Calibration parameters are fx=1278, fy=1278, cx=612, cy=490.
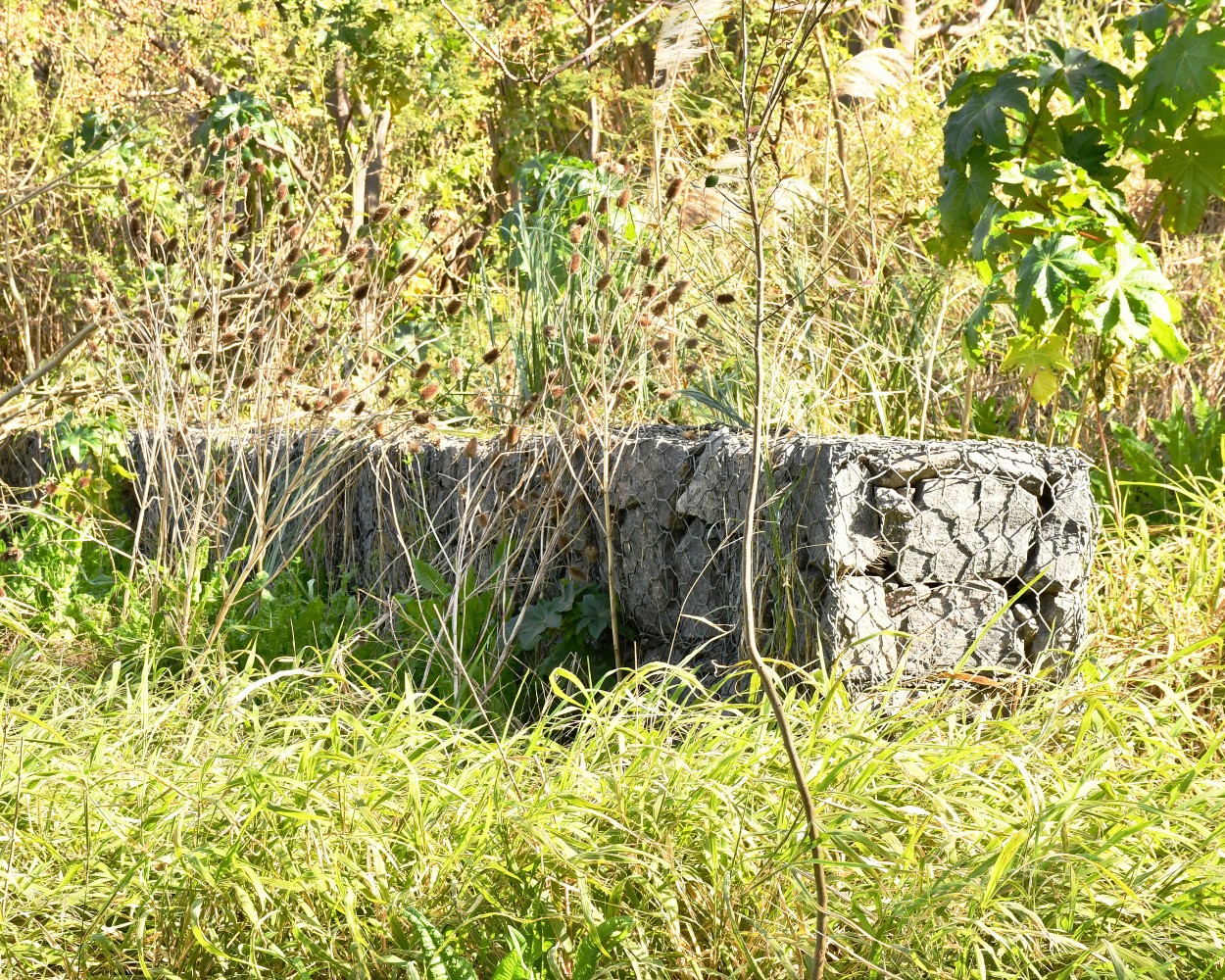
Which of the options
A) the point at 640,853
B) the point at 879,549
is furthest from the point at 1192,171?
the point at 640,853

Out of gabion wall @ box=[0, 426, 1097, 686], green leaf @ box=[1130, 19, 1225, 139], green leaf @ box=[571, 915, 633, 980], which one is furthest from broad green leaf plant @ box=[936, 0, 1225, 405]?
green leaf @ box=[571, 915, 633, 980]

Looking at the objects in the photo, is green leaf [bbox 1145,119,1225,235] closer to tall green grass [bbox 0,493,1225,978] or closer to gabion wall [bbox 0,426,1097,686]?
gabion wall [bbox 0,426,1097,686]

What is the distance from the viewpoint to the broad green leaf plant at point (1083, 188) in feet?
10.1

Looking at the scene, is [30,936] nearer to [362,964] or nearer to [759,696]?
[362,964]

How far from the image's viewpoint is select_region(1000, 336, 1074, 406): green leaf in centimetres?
320

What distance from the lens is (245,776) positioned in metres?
2.21

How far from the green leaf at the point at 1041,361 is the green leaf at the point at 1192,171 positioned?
1.82 ft

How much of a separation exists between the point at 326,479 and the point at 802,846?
10.3 feet

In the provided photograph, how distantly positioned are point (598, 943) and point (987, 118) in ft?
7.68

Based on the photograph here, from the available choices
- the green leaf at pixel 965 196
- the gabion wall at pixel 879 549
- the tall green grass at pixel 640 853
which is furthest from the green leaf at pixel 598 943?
the green leaf at pixel 965 196

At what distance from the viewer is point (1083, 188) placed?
325 centimetres

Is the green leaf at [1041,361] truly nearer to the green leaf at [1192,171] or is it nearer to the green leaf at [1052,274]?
the green leaf at [1052,274]

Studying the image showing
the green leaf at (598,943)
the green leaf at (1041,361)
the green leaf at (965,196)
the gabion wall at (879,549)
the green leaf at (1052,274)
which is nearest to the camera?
the green leaf at (598,943)

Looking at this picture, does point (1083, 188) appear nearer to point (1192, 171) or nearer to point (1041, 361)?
point (1192, 171)
